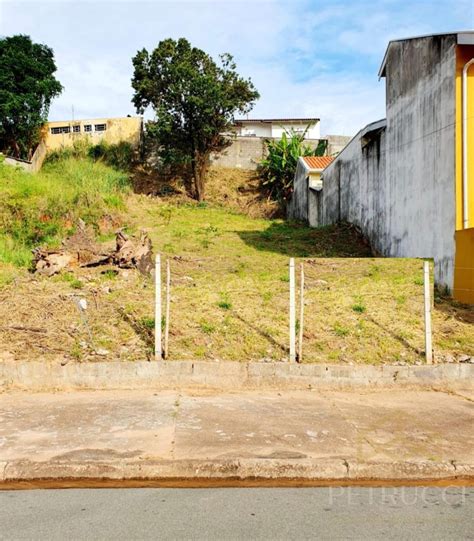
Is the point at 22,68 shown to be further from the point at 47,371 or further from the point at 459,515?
the point at 459,515

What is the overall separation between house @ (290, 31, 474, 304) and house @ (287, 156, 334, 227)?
6.56 metres

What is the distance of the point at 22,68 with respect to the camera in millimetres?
27656

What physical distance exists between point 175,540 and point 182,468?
115 centimetres

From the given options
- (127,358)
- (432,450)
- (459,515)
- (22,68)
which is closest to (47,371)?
(127,358)

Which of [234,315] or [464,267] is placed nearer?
[234,315]

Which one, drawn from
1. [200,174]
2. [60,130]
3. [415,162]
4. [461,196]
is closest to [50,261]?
[461,196]

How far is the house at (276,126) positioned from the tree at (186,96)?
10.6m

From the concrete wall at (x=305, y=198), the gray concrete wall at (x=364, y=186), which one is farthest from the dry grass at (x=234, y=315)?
the concrete wall at (x=305, y=198)

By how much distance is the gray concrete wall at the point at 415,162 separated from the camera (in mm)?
10445

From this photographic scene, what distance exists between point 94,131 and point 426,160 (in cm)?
2423

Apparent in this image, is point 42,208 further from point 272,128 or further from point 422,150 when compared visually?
point 272,128

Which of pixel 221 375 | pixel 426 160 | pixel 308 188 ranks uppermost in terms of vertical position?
pixel 308 188

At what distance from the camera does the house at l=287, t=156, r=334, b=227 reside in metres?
23.6

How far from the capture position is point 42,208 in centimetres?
1814
